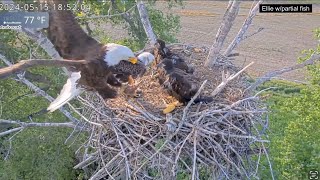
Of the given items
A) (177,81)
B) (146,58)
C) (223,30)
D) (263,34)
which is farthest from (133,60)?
(263,34)

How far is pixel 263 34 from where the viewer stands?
18281 mm

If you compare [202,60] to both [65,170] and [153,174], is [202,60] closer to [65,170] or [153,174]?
[153,174]

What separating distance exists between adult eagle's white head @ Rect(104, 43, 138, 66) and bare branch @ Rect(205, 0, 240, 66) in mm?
958

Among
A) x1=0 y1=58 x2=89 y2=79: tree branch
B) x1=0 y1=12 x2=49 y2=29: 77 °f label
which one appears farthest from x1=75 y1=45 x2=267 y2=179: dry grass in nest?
x1=0 y1=12 x2=49 y2=29: 77 °f label

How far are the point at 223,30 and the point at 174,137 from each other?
4.67 ft

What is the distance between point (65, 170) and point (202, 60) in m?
2.60

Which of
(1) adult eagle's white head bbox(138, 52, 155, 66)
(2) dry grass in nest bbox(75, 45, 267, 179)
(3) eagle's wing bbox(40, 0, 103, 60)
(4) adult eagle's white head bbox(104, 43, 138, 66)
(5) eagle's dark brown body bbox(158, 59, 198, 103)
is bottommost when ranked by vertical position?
(2) dry grass in nest bbox(75, 45, 267, 179)

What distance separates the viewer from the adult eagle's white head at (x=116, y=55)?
15.8 ft

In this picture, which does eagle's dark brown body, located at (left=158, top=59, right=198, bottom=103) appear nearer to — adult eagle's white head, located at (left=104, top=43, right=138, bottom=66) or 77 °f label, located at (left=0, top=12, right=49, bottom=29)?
adult eagle's white head, located at (left=104, top=43, right=138, bottom=66)

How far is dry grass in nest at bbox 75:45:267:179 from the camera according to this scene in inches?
171

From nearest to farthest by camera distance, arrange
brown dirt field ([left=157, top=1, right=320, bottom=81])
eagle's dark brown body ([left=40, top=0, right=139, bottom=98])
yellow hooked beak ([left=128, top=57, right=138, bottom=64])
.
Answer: eagle's dark brown body ([left=40, top=0, right=139, bottom=98]) < yellow hooked beak ([left=128, top=57, right=138, bottom=64]) < brown dirt field ([left=157, top=1, right=320, bottom=81])

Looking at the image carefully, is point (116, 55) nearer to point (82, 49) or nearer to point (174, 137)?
point (82, 49)
